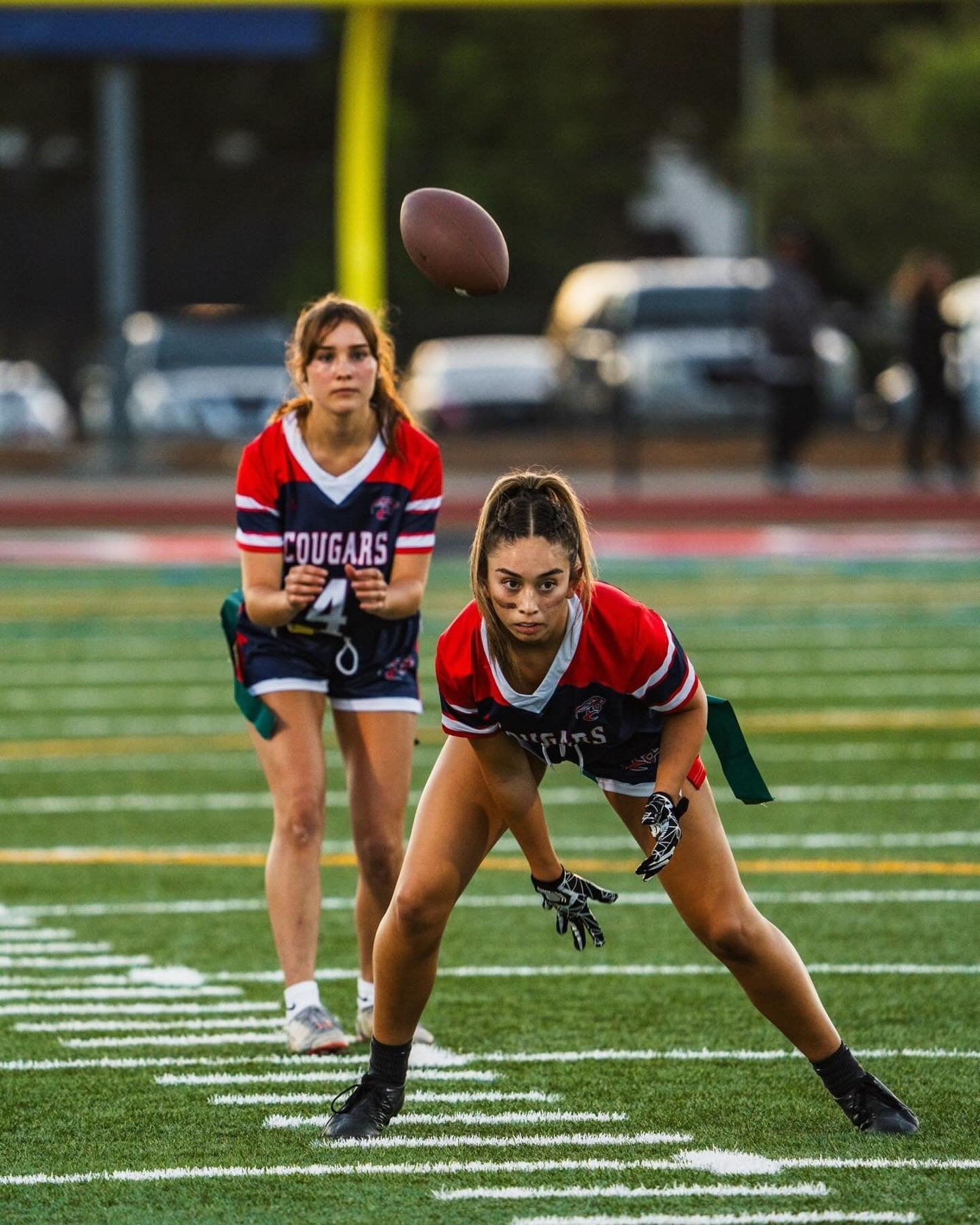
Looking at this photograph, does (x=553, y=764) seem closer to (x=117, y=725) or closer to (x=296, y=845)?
(x=296, y=845)

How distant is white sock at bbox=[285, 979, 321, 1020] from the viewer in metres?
6.32

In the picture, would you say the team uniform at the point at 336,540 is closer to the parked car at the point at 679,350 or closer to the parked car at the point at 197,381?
the parked car at the point at 679,350

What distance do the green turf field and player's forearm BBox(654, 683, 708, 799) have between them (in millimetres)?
803

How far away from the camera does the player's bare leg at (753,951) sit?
5285 mm

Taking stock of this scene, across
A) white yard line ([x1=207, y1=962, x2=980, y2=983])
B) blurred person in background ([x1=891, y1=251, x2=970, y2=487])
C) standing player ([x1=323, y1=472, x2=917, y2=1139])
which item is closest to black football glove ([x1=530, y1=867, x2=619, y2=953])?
standing player ([x1=323, y1=472, x2=917, y2=1139])

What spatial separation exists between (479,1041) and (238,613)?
1.26m

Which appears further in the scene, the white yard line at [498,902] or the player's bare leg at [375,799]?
the white yard line at [498,902]

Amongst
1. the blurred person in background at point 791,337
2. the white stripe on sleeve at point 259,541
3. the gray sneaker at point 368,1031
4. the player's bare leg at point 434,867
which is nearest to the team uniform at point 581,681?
the player's bare leg at point 434,867

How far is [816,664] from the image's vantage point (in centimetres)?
1426

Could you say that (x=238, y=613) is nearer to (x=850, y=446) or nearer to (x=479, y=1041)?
(x=479, y=1041)

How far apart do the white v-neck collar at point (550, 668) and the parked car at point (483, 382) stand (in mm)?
22188

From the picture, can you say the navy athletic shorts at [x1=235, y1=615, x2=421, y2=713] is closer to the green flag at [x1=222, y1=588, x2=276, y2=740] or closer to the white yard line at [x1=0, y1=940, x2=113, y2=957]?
the green flag at [x1=222, y1=588, x2=276, y2=740]

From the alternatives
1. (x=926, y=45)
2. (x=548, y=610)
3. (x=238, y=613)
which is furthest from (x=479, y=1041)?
(x=926, y=45)

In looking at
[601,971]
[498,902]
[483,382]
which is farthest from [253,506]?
[483,382]
